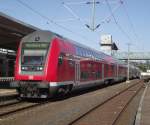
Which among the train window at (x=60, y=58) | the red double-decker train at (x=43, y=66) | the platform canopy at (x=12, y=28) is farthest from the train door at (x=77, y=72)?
the platform canopy at (x=12, y=28)

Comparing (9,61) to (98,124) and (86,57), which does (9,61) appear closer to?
(86,57)

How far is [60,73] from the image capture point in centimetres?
2066

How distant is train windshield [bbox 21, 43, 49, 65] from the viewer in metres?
20.1

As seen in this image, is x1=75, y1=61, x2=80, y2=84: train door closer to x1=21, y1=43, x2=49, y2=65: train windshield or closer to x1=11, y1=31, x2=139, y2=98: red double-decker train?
x1=11, y1=31, x2=139, y2=98: red double-decker train

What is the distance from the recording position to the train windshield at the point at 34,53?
20062 millimetres

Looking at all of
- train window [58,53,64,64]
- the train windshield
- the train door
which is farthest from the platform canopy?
train window [58,53,64,64]

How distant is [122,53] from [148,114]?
105m

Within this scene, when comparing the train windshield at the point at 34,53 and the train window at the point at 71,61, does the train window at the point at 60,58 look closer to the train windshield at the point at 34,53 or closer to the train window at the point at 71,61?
the train windshield at the point at 34,53

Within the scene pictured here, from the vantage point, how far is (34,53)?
797 inches

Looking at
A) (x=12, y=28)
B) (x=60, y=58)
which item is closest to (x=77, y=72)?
(x=60, y=58)

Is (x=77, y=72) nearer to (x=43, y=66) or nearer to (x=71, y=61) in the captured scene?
(x=71, y=61)

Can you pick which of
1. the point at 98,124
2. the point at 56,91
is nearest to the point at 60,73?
the point at 56,91

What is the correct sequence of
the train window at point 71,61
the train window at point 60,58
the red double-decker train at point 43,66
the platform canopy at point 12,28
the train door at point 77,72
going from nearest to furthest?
the red double-decker train at point 43,66
the train window at point 60,58
the train window at point 71,61
the train door at point 77,72
the platform canopy at point 12,28

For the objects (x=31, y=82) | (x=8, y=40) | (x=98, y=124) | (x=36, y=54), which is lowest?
(x=98, y=124)
